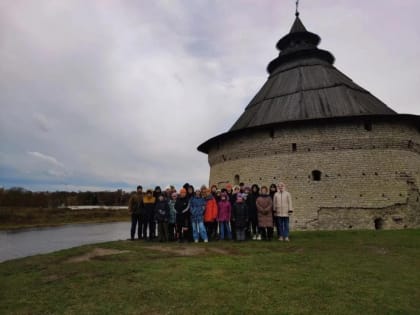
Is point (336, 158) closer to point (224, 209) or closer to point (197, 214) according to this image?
point (224, 209)

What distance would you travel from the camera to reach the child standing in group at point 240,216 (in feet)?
23.8

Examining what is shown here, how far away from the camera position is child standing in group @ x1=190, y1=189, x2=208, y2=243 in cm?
725

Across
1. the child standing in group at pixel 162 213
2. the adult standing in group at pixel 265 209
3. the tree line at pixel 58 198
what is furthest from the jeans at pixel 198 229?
the tree line at pixel 58 198

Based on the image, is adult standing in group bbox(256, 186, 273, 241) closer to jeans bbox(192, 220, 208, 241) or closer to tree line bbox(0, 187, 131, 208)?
jeans bbox(192, 220, 208, 241)

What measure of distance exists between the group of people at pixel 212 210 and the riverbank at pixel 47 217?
2776 cm

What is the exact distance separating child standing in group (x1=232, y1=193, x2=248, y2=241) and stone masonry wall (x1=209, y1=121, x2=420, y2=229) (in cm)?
527

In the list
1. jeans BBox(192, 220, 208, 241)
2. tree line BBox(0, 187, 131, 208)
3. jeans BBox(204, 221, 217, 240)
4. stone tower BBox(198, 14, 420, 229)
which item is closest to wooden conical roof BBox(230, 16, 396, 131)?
stone tower BBox(198, 14, 420, 229)

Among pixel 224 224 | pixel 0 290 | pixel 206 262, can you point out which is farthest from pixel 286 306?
pixel 224 224

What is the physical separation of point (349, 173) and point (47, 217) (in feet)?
122

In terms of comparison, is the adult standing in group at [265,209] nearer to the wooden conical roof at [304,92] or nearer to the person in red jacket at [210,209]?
the person in red jacket at [210,209]

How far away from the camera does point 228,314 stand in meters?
3.03

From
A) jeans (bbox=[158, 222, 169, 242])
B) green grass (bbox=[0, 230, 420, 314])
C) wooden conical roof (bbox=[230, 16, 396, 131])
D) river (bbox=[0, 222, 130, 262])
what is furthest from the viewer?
river (bbox=[0, 222, 130, 262])

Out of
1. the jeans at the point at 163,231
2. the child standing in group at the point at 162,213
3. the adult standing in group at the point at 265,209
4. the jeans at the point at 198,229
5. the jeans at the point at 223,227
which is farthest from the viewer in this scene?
the jeans at the point at 223,227

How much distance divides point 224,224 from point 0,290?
472 centimetres
